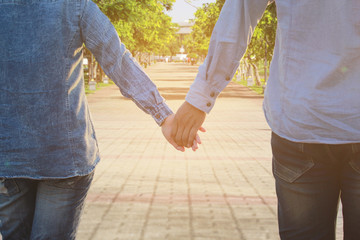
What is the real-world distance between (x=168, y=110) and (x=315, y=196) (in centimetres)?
90

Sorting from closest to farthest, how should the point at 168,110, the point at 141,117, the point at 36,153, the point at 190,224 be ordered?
the point at 36,153
the point at 168,110
the point at 190,224
the point at 141,117

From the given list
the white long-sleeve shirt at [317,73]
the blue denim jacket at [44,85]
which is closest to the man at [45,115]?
the blue denim jacket at [44,85]

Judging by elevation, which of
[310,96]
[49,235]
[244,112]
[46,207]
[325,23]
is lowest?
[244,112]

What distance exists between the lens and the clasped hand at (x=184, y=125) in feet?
7.45

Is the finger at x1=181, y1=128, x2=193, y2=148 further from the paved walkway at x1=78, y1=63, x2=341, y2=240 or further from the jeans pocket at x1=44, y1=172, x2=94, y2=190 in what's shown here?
the paved walkway at x1=78, y1=63, x2=341, y2=240

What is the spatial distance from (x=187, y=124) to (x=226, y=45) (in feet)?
1.59

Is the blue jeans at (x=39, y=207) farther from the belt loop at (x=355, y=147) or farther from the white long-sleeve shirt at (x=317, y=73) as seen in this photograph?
the belt loop at (x=355, y=147)

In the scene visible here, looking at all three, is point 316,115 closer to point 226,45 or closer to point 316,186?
point 316,186

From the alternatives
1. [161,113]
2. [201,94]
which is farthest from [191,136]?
[201,94]

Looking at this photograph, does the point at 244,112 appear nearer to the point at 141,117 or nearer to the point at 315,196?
the point at 141,117

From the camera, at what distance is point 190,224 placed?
4031 mm

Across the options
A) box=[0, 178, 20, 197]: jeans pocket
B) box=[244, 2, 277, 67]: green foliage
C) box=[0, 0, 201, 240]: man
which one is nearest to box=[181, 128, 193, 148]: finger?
box=[0, 0, 201, 240]: man

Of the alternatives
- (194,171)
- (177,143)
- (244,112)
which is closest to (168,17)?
(244,112)

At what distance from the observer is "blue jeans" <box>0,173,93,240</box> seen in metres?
1.89
